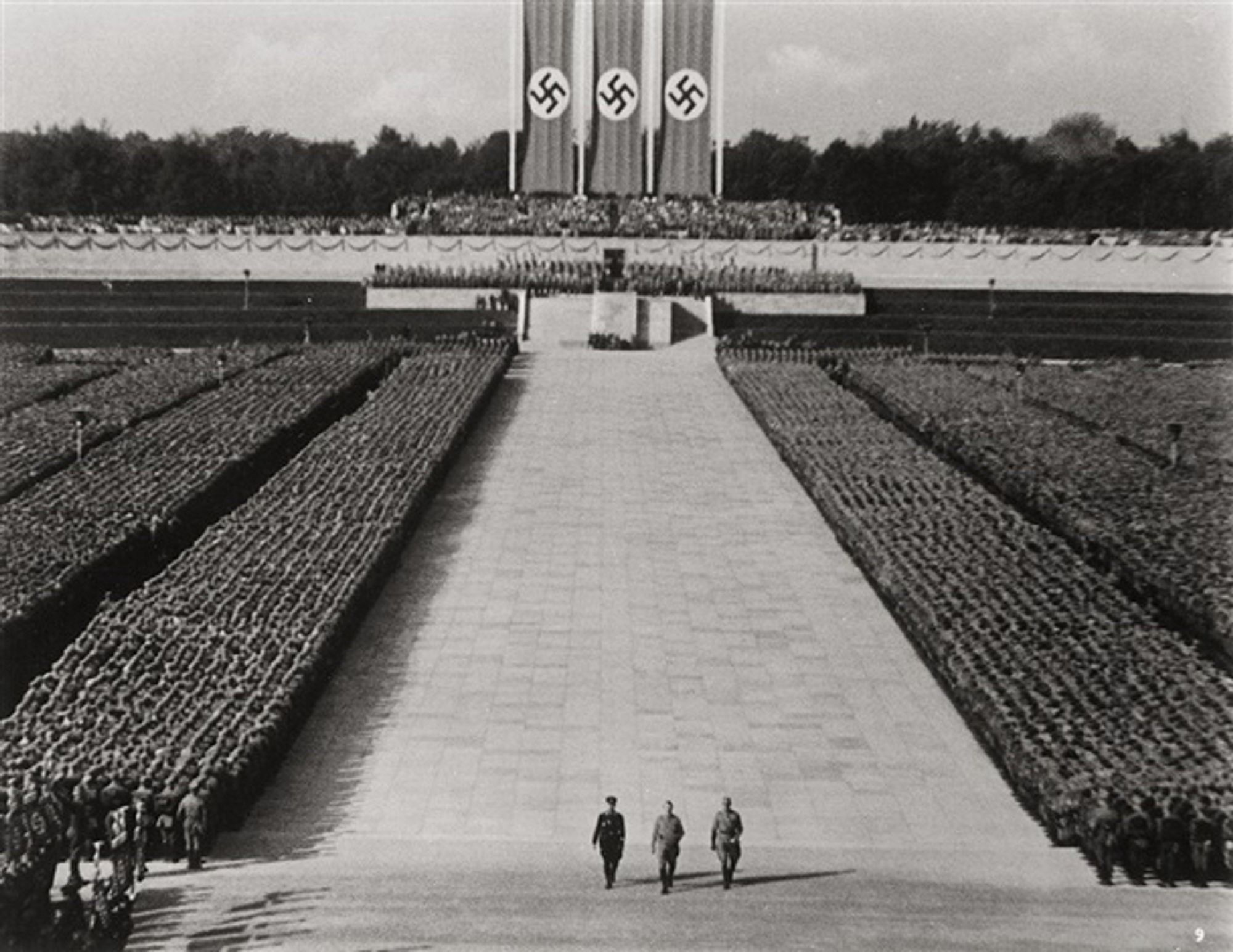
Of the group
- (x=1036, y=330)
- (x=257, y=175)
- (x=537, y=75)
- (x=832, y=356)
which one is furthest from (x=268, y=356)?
(x=257, y=175)

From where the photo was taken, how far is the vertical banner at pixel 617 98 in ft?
174

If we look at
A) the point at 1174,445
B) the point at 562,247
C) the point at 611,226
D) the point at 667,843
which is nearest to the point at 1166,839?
the point at 667,843

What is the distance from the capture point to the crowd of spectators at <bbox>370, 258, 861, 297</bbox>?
4944 cm

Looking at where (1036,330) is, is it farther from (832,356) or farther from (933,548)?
(933,548)

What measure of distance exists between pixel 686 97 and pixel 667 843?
42.4 m

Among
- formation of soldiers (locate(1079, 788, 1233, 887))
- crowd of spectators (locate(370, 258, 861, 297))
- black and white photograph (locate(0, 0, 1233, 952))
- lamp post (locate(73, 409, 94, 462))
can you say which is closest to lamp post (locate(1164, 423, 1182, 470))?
black and white photograph (locate(0, 0, 1233, 952))

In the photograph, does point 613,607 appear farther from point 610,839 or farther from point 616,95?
point 616,95

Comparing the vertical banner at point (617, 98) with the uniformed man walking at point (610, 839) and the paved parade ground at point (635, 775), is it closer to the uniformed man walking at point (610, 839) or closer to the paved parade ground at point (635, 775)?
the paved parade ground at point (635, 775)

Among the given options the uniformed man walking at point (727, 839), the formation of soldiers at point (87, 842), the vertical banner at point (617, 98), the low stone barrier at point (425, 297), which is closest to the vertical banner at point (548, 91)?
the vertical banner at point (617, 98)

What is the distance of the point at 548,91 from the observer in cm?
5353

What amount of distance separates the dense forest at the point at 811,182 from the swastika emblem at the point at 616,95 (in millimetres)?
24933

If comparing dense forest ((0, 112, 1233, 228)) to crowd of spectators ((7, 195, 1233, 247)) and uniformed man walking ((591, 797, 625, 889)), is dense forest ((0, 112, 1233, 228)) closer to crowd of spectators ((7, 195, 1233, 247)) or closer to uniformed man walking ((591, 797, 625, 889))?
crowd of spectators ((7, 195, 1233, 247))

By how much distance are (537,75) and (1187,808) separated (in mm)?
42031

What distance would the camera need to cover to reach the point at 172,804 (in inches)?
557
